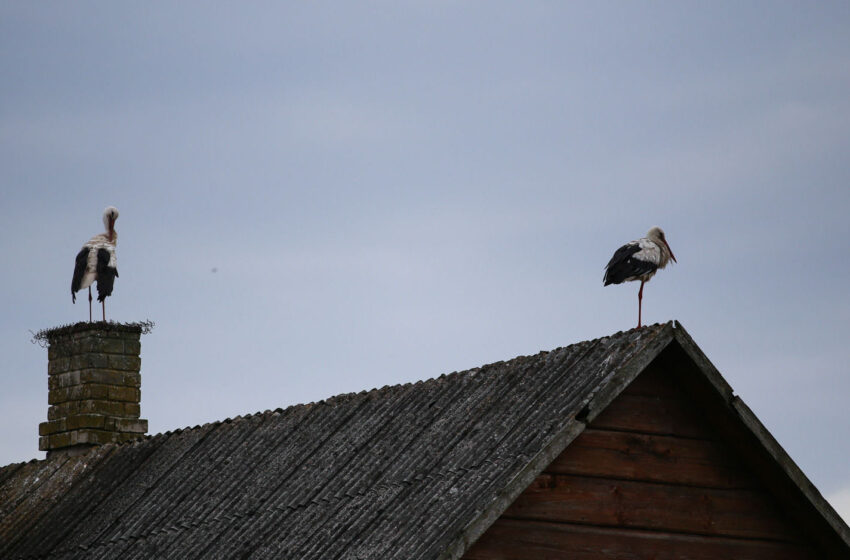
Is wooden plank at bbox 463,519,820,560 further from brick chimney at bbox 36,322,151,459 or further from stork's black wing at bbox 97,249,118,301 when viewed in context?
stork's black wing at bbox 97,249,118,301

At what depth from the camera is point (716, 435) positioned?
661 inches

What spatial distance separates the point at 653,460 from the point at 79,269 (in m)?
12.6

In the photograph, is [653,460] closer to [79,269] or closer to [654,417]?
[654,417]

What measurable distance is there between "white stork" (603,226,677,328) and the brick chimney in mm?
8545

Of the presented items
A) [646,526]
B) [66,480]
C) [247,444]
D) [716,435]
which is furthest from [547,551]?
[66,480]

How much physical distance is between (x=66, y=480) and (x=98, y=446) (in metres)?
1.37

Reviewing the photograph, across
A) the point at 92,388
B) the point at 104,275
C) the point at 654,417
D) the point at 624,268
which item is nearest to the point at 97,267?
the point at 104,275

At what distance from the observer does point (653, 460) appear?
16.3 m

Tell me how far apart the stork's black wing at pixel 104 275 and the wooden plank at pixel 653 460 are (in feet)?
38.8

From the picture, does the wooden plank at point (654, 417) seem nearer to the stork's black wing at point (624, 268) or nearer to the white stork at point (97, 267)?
the stork's black wing at point (624, 268)

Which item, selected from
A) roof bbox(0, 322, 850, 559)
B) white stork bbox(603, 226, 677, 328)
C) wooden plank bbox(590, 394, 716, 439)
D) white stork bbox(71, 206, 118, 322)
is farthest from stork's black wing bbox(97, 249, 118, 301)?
wooden plank bbox(590, 394, 716, 439)

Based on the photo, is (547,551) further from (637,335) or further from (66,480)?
(66,480)

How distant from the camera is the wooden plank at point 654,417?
16141 mm

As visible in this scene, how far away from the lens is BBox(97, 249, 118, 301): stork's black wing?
86.0 feet
